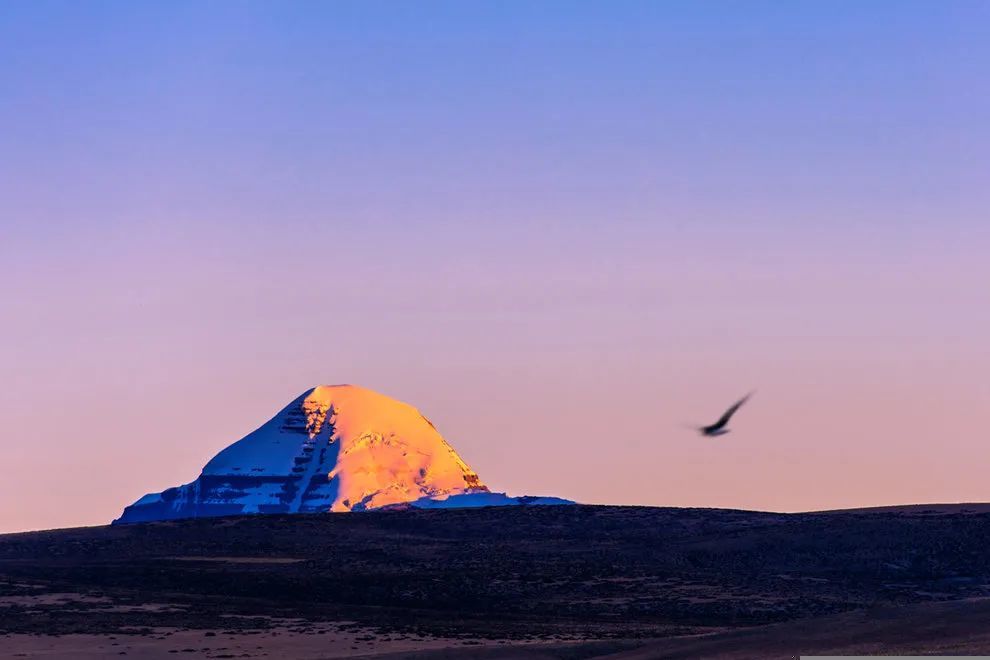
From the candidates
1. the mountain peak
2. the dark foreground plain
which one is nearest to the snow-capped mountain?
the mountain peak

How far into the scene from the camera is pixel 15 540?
9838 centimetres

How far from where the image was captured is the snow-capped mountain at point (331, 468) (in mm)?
147000

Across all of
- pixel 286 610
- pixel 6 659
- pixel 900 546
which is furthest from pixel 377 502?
pixel 6 659

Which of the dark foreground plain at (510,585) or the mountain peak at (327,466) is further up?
the mountain peak at (327,466)

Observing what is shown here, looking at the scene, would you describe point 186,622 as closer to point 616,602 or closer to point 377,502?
point 616,602

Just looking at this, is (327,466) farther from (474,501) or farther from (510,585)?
(510,585)

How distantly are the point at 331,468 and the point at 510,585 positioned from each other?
74.0 meters

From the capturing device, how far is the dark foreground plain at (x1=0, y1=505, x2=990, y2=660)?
55.3 m

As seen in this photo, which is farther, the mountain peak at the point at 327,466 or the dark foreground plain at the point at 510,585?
the mountain peak at the point at 327,466

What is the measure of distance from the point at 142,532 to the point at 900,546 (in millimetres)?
40170

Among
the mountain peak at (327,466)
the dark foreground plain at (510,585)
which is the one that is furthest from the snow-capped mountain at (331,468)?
the dark foreground plain at (510,585)

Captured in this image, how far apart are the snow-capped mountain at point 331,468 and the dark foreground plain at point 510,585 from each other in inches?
1574

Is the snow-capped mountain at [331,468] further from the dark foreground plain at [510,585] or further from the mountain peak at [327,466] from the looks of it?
the dark foreground plain at [510,585]

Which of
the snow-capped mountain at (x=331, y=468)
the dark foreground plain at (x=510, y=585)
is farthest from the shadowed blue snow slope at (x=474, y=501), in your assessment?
the dark foreground plain at (x=510, y=585)
